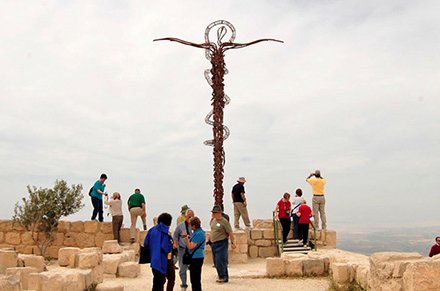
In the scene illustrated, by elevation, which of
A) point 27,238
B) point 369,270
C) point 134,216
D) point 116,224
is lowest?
point 369,270

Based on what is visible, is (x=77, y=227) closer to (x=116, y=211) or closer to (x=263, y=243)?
(x=116, y=211)

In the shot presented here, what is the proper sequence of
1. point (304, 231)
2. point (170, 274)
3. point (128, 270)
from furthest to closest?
1. point (304, 231)
2. point (128, 270)
3. point (170, 274)

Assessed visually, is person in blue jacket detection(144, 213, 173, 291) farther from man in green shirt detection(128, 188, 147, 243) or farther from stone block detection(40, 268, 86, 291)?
man in green shirt detection(128, 188, 147, 243)

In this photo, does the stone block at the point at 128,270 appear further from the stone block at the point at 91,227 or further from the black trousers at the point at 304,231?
the black trousers at the point at 304,231

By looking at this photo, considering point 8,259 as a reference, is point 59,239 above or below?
above

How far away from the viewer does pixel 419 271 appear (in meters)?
5.82

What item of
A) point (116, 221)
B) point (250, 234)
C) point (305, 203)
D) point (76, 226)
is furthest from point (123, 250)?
point (305, 203)

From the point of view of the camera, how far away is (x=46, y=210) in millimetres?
16781

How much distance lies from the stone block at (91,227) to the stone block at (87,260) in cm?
685

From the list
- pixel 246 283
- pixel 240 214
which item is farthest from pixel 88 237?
pixel 246 283

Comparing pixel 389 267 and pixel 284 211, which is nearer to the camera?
pixel 389 267

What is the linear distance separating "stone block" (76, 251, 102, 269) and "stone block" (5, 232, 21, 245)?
800 cm

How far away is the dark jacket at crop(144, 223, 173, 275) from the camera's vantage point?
27.2ft

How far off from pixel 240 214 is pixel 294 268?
4914 millimetres
